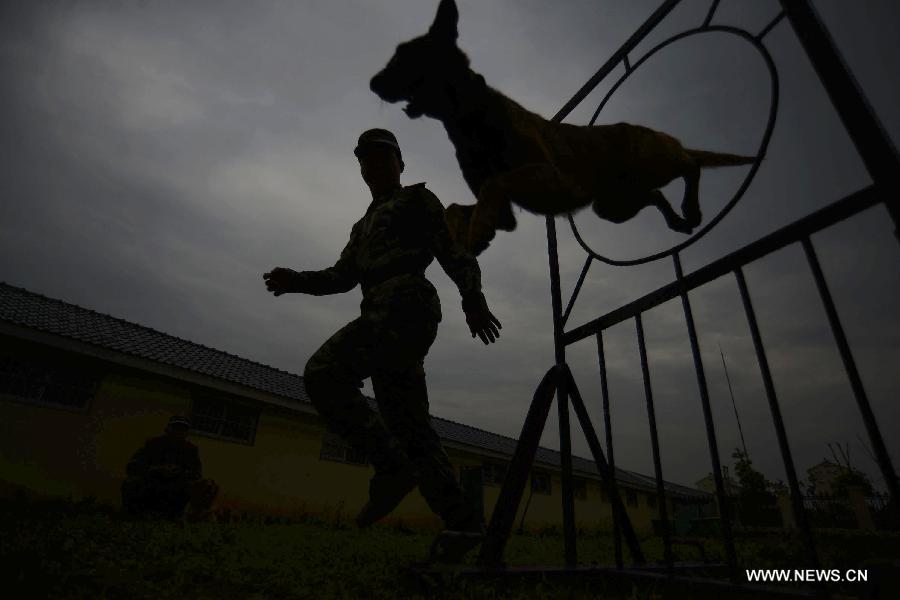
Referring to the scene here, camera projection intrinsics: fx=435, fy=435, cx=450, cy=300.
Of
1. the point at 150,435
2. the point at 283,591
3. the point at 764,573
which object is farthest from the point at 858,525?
the point at 150,435

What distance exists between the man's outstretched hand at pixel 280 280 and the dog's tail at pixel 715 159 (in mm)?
2644

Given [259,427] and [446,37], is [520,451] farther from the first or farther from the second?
[259,427]

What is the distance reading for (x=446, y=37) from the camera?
2303 mm

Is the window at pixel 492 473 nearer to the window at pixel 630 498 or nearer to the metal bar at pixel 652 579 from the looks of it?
the window at pixel 630 498

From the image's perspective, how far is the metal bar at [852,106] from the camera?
4.74ft

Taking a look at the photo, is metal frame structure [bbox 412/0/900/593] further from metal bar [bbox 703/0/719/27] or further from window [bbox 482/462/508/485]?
window [bbox 482/462/508/485]

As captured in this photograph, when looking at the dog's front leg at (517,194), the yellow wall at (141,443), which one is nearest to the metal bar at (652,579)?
the dog's front leg at (517,194)

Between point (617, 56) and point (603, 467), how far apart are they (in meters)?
2.82

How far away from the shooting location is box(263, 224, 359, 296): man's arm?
265 cm

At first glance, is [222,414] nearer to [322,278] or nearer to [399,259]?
[322,278]

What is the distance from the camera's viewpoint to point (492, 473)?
16.2 metres

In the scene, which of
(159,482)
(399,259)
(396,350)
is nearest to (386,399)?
(396,350)

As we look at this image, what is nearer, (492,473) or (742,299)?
(742,299)

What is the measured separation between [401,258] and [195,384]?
8.20 metres
